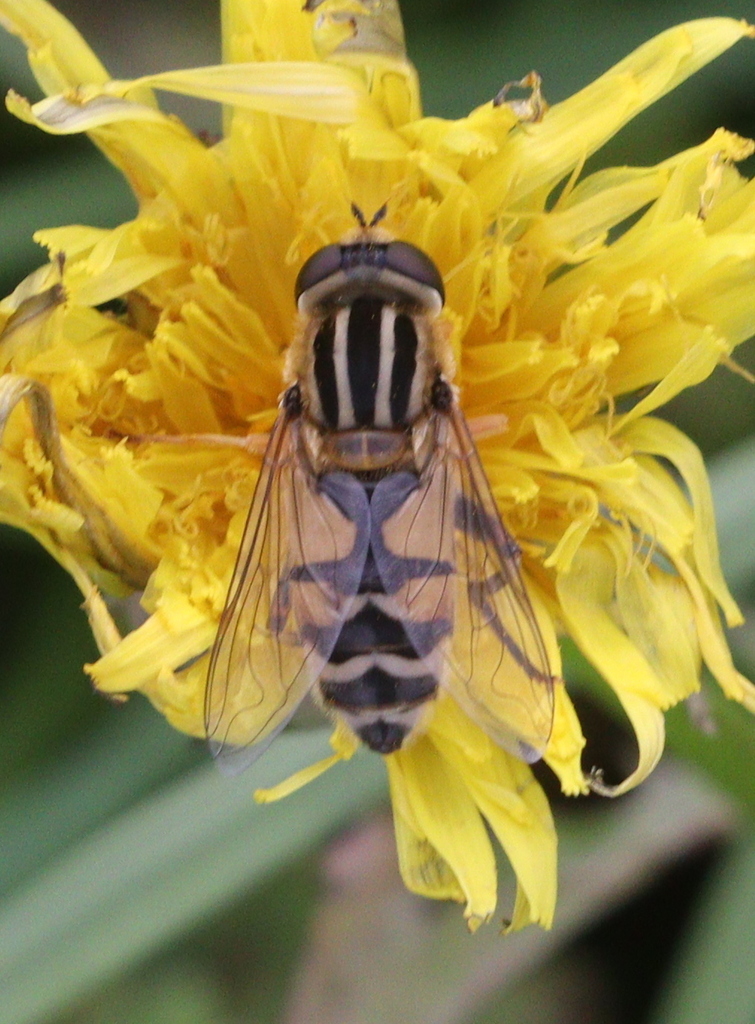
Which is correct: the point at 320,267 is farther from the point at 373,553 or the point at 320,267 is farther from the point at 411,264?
the point at 373,553

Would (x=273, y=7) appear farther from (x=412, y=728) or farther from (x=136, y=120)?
(x=412, y=728)

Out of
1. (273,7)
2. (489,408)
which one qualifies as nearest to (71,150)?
(273,7)

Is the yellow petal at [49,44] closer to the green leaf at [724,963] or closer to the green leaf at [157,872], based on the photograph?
the green leaf at [157,872]

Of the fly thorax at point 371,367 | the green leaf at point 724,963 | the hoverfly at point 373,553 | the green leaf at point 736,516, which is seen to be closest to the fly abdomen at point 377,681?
the hoverfly at point 373,553

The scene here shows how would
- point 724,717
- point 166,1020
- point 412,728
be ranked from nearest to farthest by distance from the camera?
point 412,728, point 724,717, point 166,1020

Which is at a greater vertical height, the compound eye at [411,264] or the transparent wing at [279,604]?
the compound eye at [411,264]

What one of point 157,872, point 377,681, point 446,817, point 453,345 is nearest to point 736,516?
point 453,345
